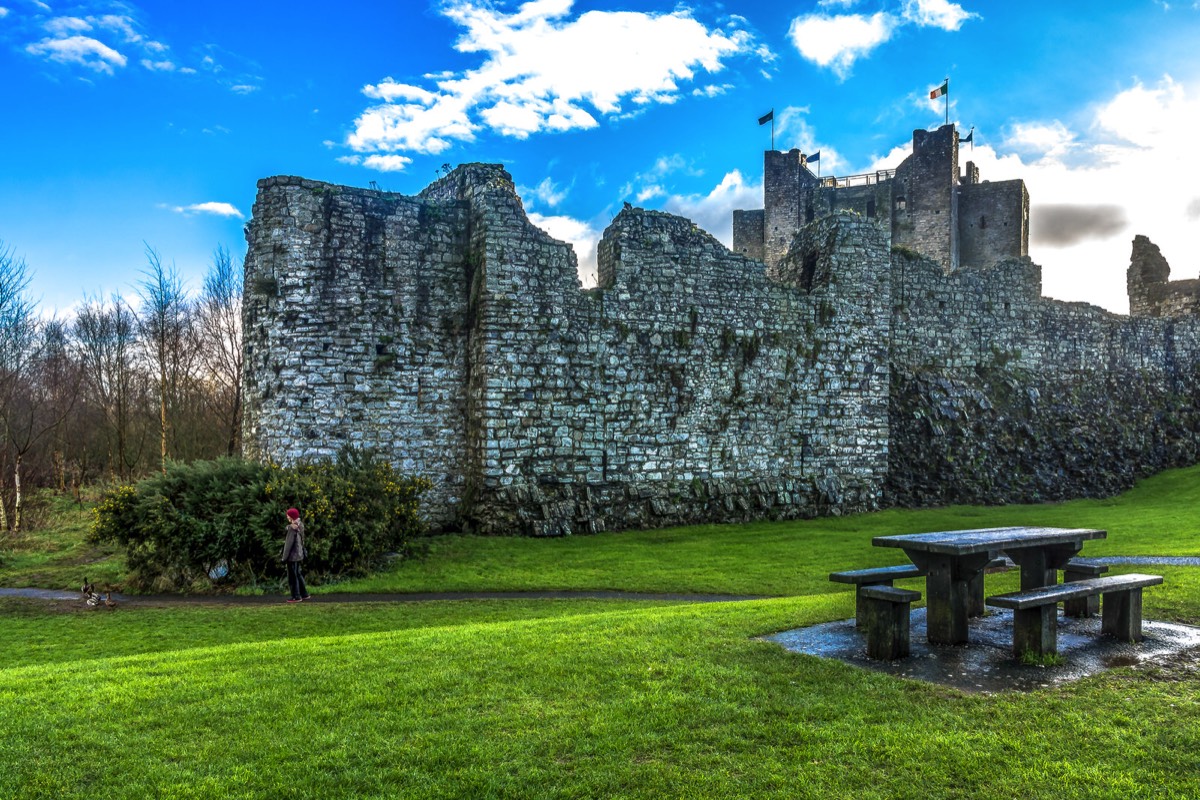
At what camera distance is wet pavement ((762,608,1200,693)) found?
19.6 feet

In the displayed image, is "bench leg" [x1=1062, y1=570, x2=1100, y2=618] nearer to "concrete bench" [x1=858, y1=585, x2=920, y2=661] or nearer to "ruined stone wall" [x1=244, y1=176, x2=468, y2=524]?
"concrete bench" [x1=858, y1=585, x2=920, y2=661]

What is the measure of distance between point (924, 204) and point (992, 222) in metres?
3.54

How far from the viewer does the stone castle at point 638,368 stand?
1596cm

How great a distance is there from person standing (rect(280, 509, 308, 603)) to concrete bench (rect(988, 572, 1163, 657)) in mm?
9054

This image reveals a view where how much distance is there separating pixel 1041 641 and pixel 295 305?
13.6 m

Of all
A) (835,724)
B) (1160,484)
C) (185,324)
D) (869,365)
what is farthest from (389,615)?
(185,324)

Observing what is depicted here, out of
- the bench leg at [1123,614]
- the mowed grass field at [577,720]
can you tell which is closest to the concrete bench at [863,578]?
the mowed grass field at [577,720]

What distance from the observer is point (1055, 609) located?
647 cm

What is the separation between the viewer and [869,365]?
802 inches

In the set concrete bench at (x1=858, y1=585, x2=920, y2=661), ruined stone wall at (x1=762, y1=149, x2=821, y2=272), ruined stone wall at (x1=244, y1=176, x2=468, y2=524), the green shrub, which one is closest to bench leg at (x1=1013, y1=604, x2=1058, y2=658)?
concrete bench at (x1=858, y1=585, x2=920, y2=661)

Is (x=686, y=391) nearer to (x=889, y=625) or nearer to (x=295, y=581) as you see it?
(x=295, y=581)

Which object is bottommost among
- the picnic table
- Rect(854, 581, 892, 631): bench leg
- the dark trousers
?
the dark trousers

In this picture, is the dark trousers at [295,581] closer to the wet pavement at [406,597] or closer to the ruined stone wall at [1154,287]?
the wet pavement at [406,597]

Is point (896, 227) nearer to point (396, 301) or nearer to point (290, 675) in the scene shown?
point (396, 301)
